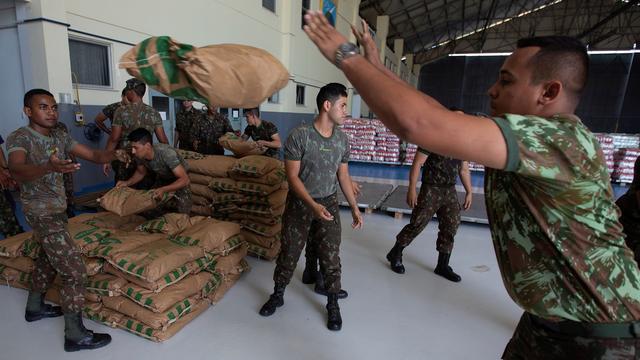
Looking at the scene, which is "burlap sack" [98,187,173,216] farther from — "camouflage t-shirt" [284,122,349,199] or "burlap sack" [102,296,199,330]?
"camouflage t-shirt" [284,122,349,199]

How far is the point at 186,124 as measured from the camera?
5.30 metres

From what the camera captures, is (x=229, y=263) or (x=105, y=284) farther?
(x=229, y=263)

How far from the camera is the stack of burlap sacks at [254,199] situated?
3.74m

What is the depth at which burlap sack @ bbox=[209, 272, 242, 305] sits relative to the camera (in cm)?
296

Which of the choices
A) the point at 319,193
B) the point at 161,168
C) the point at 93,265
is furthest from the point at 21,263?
the point at 319,193

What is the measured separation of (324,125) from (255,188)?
1.35 metres

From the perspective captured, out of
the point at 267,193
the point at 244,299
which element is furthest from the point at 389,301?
the point at 267,193

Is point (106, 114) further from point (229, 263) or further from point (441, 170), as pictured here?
point (441, 170)

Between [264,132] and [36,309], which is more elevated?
Answer: [264,132]

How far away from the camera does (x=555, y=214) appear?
101cm

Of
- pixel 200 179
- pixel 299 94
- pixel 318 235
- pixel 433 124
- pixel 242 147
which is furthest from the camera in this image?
pixel 299 94

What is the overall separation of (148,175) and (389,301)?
264cm

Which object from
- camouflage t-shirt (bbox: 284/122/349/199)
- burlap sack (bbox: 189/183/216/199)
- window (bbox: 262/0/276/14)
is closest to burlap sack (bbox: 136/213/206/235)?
burlap sack (bbox: 189/183/216/199)

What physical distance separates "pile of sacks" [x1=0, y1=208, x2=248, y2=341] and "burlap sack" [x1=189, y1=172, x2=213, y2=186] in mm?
1092
